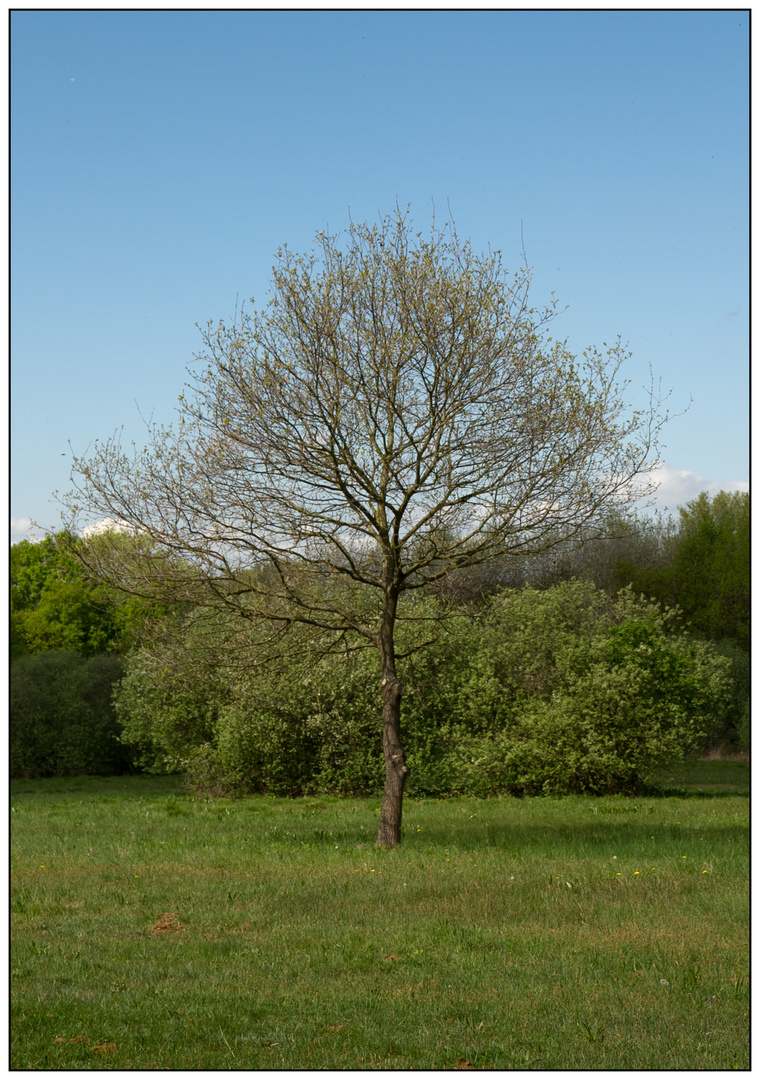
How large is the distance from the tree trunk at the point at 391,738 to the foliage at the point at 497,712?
26.7ft

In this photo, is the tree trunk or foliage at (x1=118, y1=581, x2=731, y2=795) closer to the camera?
the tree trunk

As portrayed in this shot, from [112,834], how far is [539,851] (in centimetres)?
773

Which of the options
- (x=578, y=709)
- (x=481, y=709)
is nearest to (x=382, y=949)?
(x=578, y=709)

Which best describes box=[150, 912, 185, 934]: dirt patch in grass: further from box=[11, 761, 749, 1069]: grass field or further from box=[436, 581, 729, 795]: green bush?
box=[436, 581, 729, 795]: green bush

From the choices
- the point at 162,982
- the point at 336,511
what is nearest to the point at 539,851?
the point at 336,511

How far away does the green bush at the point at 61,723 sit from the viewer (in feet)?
123

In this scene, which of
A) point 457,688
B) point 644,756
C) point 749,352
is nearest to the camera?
point 749,352

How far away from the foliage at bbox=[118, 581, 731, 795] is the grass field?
25.1ft

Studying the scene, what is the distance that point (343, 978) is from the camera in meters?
8.11

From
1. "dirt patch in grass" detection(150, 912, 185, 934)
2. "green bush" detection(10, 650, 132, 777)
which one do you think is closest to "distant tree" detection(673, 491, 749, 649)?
"green bush" detection(10, 650, 132, 777)

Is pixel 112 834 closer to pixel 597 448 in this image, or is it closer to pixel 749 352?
pixel 597 448

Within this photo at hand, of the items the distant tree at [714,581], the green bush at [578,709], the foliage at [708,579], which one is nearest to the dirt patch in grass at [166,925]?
the green bush at [578,709]

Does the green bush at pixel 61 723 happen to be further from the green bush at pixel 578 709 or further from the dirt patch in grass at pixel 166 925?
the dirt patch in grass at pixel 166 925

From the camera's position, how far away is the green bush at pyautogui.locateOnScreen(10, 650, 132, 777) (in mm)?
37500
